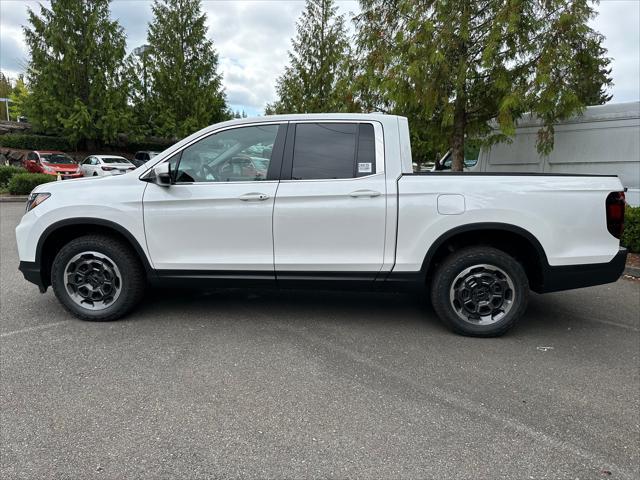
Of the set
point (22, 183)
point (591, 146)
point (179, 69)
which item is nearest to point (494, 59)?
point (591, 146)

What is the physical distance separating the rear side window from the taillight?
1.96 metres

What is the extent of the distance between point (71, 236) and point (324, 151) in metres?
2.58

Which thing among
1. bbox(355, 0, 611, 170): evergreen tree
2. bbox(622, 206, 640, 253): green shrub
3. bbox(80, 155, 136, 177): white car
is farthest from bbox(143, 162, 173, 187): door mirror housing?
bbox(80, 155, 136, 177): white car

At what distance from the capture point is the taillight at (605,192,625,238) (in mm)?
3578

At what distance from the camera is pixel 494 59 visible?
7.99 metres

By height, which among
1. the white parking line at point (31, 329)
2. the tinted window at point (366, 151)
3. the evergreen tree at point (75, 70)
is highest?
the evergreen tree at point (75, 70)

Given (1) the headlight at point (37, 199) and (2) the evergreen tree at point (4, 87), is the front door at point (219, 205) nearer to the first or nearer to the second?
(1) the headlight at point (37, 199)

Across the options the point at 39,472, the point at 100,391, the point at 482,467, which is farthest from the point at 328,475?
the point at 100,391

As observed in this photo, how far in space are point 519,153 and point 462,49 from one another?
2903 mm

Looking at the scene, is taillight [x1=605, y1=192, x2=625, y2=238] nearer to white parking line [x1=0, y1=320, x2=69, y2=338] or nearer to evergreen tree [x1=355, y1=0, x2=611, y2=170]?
evergreen tree [x1=355, y1=0, x2=611, y2=170]

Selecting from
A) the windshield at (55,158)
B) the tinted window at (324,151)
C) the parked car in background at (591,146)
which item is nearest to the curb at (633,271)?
the parked car in background at (591,146)

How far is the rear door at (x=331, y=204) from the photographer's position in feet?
12.1

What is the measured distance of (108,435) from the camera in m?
2.42

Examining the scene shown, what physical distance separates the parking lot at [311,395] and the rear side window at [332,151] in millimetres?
1434
